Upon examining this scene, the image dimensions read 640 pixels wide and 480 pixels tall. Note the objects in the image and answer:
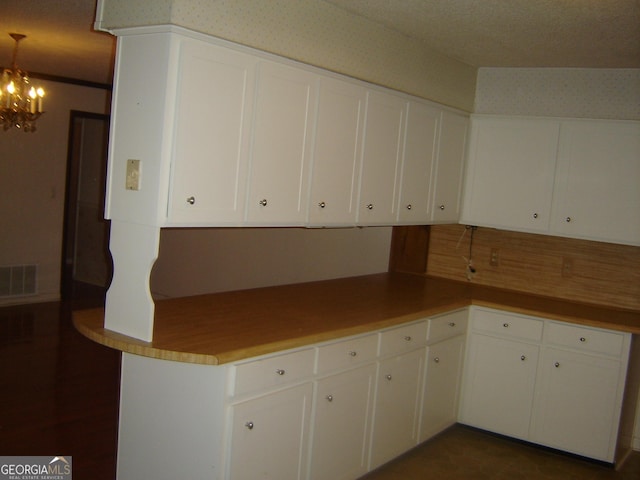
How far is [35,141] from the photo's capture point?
22.6ft

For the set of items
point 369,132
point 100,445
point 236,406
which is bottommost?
point 100,445

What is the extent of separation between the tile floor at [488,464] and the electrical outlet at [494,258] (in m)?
1.24

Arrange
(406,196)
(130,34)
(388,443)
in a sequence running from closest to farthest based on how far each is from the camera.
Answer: (130,34) → (388,443) → (406,196)

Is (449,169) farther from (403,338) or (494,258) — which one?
(403,338)

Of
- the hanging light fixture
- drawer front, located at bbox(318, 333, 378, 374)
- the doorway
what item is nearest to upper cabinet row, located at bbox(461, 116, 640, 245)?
drawer front, located at bbox(318, 333, 378, 374)

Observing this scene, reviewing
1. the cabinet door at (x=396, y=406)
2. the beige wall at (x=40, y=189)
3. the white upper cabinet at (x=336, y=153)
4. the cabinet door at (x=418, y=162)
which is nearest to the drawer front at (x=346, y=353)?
the cabinet door at (x=396, y=406)

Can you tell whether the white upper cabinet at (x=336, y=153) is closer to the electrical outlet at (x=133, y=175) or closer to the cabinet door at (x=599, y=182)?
the electrical outlet at (x=133, y=175)

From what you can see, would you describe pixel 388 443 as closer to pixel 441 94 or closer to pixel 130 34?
A: pixel 441 94

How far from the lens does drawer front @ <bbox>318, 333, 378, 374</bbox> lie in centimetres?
297

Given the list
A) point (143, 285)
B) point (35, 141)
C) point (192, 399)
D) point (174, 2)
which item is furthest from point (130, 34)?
point (35, 141)

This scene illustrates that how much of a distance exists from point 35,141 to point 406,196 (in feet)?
15.0

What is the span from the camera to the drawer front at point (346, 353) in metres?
2.97

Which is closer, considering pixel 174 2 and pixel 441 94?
pixel 174 2

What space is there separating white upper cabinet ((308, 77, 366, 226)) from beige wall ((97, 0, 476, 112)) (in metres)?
0.12
